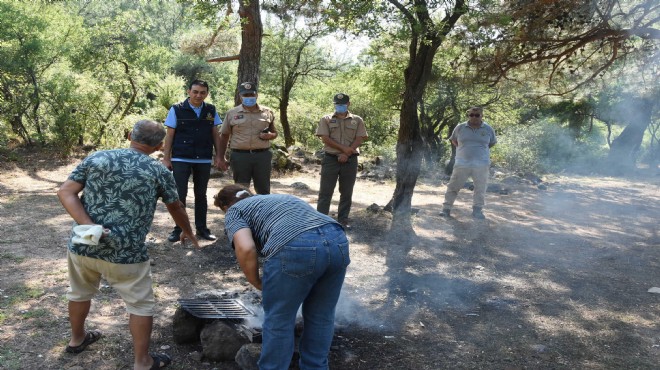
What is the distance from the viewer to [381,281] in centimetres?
521

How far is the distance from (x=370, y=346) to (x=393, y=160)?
14.0 m

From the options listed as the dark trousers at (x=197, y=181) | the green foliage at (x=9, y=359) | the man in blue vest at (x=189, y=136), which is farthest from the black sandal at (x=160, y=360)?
the man in blue vest at (x=189, y=136)


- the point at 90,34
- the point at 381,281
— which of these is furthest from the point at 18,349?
the point at 90,34

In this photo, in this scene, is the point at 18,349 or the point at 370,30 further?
the point at 370,30

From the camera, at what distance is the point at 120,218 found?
9.68 ft

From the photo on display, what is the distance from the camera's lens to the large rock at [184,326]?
11.8 ft

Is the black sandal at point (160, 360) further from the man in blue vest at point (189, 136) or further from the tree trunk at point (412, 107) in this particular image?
the tree trunk at point (412, 107)

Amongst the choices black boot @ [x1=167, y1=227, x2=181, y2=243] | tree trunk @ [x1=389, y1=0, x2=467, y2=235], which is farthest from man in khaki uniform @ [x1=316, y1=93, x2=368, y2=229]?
black boot @ [x1=167, y1=227, x2=181, y2=243]

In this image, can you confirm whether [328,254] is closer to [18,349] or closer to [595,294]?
[18,349]

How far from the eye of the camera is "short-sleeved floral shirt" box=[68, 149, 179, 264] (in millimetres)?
2924

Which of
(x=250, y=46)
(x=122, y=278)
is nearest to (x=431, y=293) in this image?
(x=122, y=278)

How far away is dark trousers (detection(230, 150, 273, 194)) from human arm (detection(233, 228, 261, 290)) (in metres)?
3.53

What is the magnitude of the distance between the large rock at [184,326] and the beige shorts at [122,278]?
1.52 ft

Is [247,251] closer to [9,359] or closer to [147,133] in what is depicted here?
[147,133]
